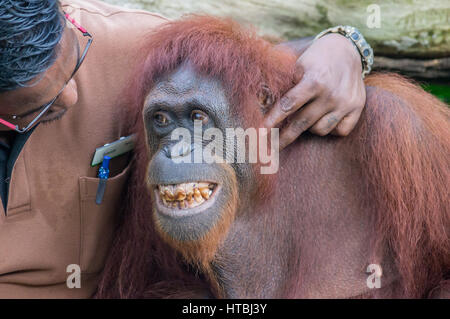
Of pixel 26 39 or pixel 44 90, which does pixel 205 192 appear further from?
pixel 26 39

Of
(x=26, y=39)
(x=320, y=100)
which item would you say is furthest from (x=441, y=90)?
(x=26, y=39)

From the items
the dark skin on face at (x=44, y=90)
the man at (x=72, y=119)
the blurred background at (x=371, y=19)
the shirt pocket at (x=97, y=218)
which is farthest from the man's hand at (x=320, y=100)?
the blurred background at (x=371, y=19)

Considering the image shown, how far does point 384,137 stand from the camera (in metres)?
2.27

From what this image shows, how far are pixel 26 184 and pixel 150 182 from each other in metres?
0.63

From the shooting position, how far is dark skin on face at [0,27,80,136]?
2064 millimetres

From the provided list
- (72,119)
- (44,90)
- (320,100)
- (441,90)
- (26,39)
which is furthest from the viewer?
(441,90)

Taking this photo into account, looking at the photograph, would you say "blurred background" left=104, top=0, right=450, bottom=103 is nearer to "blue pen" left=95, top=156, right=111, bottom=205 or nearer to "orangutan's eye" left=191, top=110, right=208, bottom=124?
"blue pen" left=95, top=156, right=111, bottom=205

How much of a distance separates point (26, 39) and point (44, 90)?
21cm

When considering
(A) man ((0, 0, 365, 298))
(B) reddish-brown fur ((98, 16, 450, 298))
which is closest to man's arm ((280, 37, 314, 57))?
(A) man ((0, 0, 365, 298))

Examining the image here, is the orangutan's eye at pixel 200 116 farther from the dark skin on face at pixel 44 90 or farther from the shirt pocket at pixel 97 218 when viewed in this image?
the shirt pocket at pixel 97 218

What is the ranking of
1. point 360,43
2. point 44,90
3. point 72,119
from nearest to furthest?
point 44,90 < point 360,43 < point 72,119

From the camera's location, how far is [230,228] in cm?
235

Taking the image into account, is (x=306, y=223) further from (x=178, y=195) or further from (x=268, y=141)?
(x=178, y=195)

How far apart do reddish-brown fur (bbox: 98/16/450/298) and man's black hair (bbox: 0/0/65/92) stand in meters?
0.39
